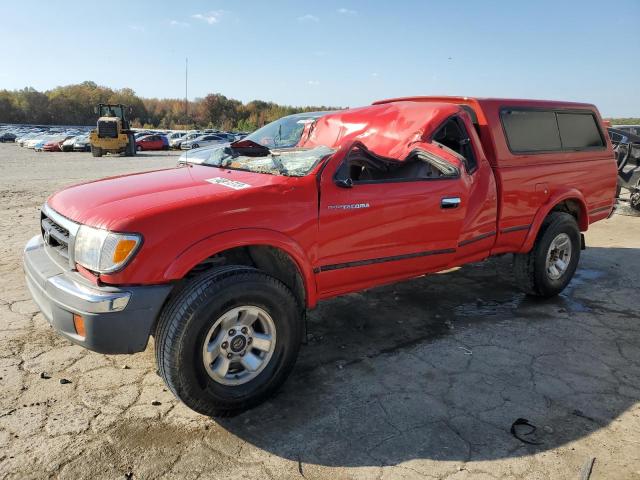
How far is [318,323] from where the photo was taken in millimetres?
4188

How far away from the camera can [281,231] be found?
9.52 feet

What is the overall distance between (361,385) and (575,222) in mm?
3111

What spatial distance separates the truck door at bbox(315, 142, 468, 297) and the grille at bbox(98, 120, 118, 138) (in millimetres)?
25048

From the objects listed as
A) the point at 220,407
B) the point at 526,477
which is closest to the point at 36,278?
the point at 220,407

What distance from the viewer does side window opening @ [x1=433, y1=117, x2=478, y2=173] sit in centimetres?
406

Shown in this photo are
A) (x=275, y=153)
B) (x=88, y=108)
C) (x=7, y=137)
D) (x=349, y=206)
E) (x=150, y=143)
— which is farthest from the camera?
(x=88, y=108)

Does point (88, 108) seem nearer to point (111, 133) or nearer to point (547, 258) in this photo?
point (111, 133)

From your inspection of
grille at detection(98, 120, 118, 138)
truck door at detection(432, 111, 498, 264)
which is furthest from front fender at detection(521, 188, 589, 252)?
grille at detection(98, 120, 118, 138)

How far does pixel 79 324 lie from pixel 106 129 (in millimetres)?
25806

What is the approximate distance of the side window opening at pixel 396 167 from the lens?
3.54m

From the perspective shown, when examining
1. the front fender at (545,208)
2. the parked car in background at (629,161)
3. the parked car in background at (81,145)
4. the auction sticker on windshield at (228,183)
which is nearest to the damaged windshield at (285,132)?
the auction sticker on windshield at (228,183)

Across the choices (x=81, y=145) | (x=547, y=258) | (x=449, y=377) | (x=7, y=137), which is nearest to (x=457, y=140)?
(x=547, y=258)

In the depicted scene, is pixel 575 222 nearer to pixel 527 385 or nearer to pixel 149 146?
pixel 527 385

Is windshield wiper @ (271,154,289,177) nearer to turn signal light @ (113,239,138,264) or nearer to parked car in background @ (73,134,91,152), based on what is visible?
turn signal light @ (113,239,138,264)
